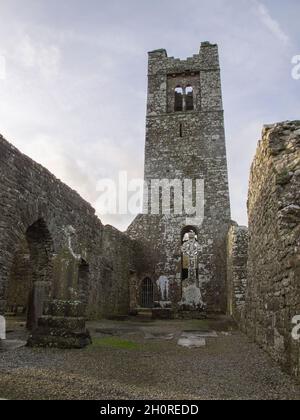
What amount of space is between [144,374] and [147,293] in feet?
41.6

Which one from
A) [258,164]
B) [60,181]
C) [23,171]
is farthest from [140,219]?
Result: [258,164]

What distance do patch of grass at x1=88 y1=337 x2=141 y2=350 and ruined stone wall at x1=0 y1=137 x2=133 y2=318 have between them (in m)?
0.94

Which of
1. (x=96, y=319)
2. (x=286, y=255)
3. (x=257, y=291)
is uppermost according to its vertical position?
(x=286, y=255)

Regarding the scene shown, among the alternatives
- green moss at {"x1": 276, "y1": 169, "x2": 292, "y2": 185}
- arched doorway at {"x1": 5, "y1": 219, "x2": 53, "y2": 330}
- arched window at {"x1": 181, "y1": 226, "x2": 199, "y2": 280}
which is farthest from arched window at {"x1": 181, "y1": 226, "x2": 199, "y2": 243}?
green moss at {"x1": 276, "y1": 169, "x2": 292, "y2": 185}

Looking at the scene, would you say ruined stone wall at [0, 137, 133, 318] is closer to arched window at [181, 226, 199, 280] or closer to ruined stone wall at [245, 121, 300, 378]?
ruined stone wall at [245, 121, 300, 378]

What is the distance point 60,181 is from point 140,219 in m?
8.54

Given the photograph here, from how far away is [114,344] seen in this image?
5906mm

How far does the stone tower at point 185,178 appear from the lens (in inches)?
612

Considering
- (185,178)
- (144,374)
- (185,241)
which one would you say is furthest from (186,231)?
(144,374)

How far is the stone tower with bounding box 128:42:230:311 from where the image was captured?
1555 centimetres

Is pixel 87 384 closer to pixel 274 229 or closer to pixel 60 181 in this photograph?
pixel 274 229

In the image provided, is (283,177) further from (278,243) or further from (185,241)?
(185,241)
